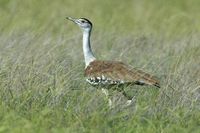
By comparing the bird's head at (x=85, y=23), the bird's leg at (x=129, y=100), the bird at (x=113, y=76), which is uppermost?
the bird's head at (x=85, y=23)

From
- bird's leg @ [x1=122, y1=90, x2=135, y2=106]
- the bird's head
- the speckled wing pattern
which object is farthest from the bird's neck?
bird's leg @ [x1=122, y1=90, x2=135, y2=106]

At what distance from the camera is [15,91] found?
6098mm

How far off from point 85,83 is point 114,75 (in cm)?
39

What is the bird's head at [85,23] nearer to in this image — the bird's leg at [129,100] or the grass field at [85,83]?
the grass field at [85,83]

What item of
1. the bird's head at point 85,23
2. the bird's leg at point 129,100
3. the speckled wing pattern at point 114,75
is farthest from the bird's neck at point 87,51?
the bird's leg at point 129,100

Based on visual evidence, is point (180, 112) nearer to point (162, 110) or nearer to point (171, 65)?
point (162, 110)

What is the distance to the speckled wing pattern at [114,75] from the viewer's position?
6241 mm

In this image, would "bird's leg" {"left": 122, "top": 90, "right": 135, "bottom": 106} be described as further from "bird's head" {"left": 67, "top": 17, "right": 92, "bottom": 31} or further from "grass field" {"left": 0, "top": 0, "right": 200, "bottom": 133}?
"bird's head" {"left": 67, "top": 17, "right": 92, "bottom": 31}

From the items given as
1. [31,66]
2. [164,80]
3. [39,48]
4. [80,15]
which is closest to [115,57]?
[39,48]

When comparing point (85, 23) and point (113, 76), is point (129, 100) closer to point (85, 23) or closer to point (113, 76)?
point (113, 76)

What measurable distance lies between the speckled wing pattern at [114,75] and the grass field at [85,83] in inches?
4.1

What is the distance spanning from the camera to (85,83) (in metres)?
6.74

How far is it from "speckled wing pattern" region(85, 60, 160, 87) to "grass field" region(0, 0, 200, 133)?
0.11 m

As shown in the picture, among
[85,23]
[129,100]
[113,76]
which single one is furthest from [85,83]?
[85,23]
